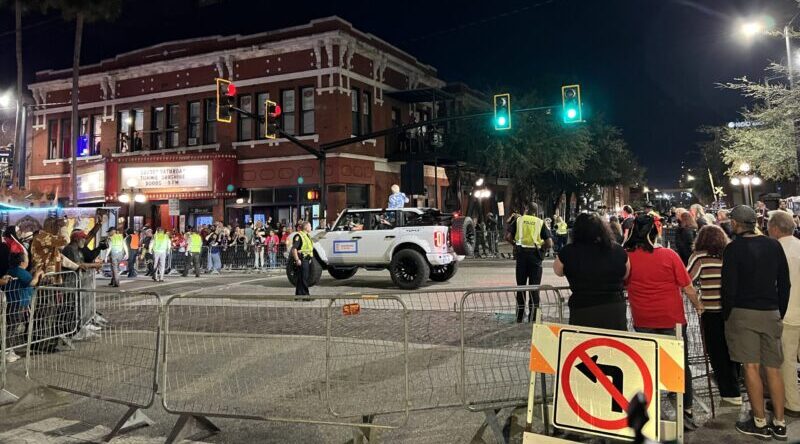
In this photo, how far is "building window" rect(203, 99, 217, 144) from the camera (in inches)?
1055

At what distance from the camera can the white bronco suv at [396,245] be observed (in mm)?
12750

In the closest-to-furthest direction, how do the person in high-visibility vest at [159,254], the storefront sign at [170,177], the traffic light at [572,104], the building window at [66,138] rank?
the traffic light at [572,104]
the person in high-visibility vest at [159,254]
the storefront sign at [170,177]
the building window at [66,138]

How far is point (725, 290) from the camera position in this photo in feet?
14.5

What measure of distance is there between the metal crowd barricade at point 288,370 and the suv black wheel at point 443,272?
5605 mm

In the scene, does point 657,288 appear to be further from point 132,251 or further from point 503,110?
point 132,251

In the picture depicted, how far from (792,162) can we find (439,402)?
23516 millimetres

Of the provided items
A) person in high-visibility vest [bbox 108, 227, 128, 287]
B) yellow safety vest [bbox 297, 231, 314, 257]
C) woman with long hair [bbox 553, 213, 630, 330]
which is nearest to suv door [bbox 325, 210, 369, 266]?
yellow safety vest [bbox 297, 231, 314, 257]

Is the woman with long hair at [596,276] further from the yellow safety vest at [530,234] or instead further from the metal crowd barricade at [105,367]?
the yellow safety vest at [530,234]

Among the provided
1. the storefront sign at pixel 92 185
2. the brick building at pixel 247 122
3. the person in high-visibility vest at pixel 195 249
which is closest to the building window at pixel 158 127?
the brick building at pixel 247 122

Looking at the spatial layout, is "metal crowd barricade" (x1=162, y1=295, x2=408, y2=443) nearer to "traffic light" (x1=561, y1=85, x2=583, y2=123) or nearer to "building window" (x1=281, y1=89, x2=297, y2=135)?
"traffic light" (x1=561, y1=85, x2=583, y2=123)

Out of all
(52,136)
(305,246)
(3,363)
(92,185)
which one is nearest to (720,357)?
(3,363)

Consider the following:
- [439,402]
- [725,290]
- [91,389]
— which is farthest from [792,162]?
[91,389]

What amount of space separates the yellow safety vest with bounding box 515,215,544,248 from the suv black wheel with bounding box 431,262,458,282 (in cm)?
523

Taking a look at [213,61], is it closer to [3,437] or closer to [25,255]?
[25,255]
